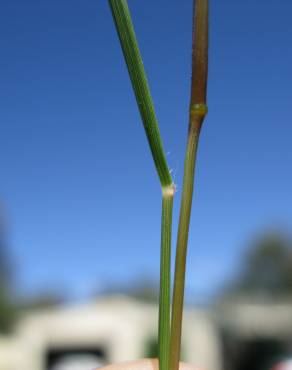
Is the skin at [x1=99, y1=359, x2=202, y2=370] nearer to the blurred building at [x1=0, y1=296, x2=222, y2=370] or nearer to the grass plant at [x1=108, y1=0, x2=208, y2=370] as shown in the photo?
the grass plant at [x1=108, y1=0, x2=208, y2=370]

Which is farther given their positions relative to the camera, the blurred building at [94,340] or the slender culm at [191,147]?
the blurred building at [94,340]

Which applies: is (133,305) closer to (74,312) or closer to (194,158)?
(74,312)

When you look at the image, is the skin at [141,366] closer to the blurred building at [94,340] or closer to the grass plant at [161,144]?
the grass plant at [161,144]

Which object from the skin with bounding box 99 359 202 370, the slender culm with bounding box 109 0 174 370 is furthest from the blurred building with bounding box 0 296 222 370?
the slender culm with bounding box 109 0 174 370

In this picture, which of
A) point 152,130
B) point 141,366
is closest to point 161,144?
point 152,130

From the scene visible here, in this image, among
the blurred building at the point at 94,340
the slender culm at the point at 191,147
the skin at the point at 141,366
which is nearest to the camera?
the slender culm at the point at 191,147

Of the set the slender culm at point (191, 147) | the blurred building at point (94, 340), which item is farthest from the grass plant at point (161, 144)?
the blurred building at point (94, 340)

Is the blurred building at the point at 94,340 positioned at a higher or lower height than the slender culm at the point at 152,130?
higher

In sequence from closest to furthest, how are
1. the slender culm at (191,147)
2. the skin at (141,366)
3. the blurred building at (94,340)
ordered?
the slender culm at (191,147) < the skin at (141,366) < the blurred building at (94,340)

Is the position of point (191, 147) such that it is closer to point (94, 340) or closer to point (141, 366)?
point (141, 366)
